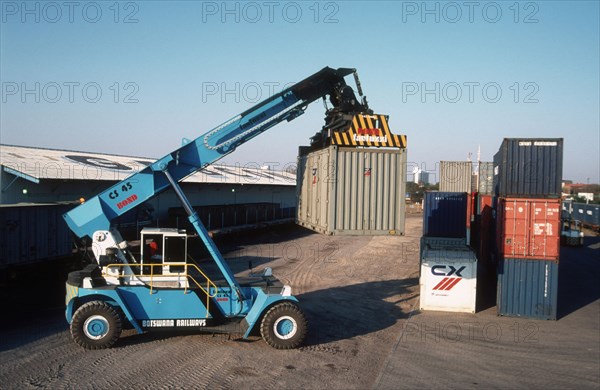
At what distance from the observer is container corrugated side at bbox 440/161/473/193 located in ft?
116

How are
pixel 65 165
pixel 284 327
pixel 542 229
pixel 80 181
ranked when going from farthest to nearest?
→ pixel 65 165
pixel 80 181
pixel 542 229
pixel 284 327

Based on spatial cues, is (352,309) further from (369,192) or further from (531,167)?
(531,167)

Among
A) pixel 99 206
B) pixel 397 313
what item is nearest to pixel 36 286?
pixel 99 206

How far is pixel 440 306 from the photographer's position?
55.9 ft

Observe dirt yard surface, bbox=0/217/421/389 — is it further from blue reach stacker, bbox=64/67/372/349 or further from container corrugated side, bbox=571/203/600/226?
container corrugated side, bbox=571/203/600/226

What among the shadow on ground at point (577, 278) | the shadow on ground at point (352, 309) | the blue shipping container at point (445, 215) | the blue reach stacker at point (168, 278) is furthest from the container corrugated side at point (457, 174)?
the blue reach stacker at point (168, 278)

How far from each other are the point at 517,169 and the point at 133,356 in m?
13.9

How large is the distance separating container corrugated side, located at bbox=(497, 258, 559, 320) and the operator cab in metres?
11.1

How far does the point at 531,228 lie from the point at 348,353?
28.0ft

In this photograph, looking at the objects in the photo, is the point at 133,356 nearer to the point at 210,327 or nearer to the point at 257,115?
the point at 210,327

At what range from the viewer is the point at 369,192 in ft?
44.4

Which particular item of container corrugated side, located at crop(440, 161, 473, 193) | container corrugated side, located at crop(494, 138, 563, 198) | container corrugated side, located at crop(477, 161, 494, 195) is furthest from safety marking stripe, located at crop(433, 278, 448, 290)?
container corrugated side, located at crop(440, 161, 473, 193)

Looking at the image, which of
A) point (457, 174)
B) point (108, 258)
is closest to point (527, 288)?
point (108, 258)

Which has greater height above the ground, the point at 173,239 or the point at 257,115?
the point at 257,115
